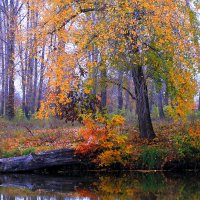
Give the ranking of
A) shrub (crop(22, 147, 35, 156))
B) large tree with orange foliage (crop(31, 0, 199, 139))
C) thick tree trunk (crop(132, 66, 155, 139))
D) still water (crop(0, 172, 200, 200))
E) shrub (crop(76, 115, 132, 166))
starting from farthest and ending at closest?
thick tree trunk (crop(132, 66, 155, 139)) → shrub (crop(22, 147, 35, 156)) → shrub (crop(76, 115, 132, 166)) → large tree with orange foliage (crop(31, 0, 199, 139)) → still water (crop(0, 172, 200, 200))

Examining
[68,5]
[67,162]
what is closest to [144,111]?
[67,162]

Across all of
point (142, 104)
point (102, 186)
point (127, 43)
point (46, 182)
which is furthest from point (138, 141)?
point (46, 182)

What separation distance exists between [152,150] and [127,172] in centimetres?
121

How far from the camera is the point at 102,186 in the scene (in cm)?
1424

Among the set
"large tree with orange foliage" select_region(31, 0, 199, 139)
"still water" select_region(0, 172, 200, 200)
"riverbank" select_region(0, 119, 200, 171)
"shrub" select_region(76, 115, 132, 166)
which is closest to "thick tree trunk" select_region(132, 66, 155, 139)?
"large tree with orange foliage" select_region(31, 0, 199, 139)

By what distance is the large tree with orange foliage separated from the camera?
15.6 meters

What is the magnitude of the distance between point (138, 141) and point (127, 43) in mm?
4242

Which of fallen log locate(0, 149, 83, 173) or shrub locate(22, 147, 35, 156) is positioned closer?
fallen log locate(0, 149, 83, 173)

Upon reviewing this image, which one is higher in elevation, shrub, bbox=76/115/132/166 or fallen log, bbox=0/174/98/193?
shrub, bbox=76/115/132/166

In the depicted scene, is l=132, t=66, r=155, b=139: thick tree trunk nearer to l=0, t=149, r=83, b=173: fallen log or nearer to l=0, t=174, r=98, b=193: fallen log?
l=0, t=149, r=83, b=173: fallen log

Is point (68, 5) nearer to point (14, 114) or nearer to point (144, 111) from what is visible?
point (144, 111)

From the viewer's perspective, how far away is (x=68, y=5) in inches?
682

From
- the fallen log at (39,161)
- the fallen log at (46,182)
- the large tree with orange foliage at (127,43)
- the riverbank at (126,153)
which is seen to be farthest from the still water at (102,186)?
the large tree with orange foliage at (127,43)

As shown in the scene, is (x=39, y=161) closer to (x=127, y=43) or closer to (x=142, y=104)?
(x=142, y=104)
